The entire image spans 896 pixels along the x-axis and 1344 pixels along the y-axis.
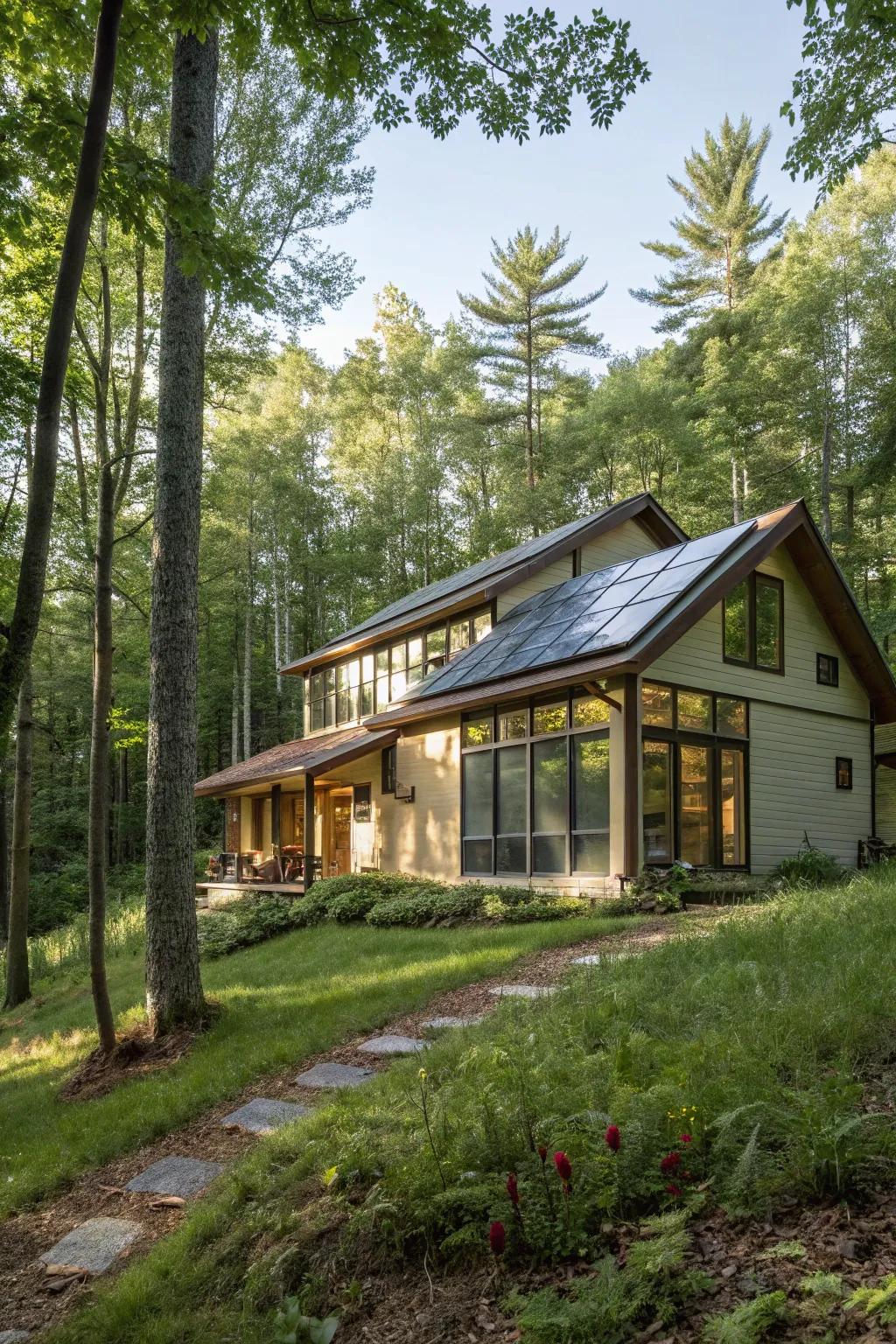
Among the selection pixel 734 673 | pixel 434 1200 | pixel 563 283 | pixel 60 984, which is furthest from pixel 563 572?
pixel 563 283

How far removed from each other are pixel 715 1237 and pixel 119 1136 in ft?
13.2

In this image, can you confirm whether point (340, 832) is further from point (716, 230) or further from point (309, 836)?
point (716, 230)

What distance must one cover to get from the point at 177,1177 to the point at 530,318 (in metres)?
30.4

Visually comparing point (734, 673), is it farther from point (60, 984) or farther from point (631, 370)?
point (631, 370)

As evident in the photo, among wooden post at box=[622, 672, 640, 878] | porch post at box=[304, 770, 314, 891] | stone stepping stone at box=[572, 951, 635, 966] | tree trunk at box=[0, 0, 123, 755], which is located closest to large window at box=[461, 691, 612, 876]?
wooden post at box=[622, 672, 640, 878]

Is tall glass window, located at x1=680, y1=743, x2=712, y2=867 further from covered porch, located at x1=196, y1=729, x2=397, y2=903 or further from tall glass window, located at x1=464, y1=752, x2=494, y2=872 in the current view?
covered porch, located at x1=196, y1=729, x2=397, y2=903

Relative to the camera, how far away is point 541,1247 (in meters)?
2.68

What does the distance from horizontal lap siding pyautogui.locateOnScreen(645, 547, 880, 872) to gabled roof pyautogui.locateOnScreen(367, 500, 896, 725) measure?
39 cm

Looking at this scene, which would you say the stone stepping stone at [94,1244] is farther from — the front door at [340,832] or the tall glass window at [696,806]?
the front door at [340,832]

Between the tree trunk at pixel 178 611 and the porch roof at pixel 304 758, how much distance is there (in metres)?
5.69

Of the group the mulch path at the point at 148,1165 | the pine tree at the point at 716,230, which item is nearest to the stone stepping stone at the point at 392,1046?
the mulch path at the point at 148,1165

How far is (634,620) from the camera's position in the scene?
1184 centimetres

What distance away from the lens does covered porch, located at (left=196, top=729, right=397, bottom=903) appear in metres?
16.4

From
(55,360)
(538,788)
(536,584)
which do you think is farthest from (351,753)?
(55,360)
